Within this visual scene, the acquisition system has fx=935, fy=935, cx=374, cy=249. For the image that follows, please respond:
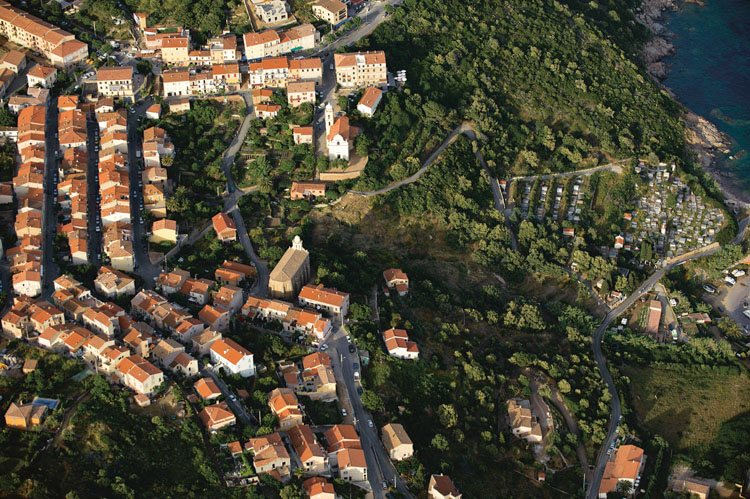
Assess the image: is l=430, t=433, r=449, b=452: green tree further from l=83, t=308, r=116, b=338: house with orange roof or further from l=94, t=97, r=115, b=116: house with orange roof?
l=94, t=97, r=115, b=116: house with orange roof

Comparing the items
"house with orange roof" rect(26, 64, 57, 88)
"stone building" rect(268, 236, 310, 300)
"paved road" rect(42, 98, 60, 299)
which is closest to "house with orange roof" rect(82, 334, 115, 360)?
"paved road" rect(42, 98, 60, 299)

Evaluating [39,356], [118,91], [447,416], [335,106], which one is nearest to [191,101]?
[118,91]

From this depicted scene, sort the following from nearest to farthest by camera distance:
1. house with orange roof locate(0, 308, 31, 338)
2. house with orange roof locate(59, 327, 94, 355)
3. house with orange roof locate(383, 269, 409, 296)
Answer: house with orange roof locate(59, 327, 94, 355) < house with orange roof locate(0, 308, 31, 338) < house with orange roof locate(383, 269, 409, 296)

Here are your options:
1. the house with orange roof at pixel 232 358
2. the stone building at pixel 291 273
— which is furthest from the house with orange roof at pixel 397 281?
the house with orange roof at pixel 232 358

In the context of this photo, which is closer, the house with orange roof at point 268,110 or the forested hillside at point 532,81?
the house with orange roof at point 268,110

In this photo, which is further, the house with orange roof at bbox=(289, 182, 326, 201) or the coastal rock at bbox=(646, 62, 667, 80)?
the coastal rock at bbox=(646, 62, 667, 80)

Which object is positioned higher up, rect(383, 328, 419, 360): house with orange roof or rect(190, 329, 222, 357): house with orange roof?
rect(190, 329, 222, 357): house with orange roof

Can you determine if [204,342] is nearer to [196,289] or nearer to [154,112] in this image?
[196,289]

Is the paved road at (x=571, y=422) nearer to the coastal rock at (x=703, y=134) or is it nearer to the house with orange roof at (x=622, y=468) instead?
the house with orange roof at (x=622, y=468)
